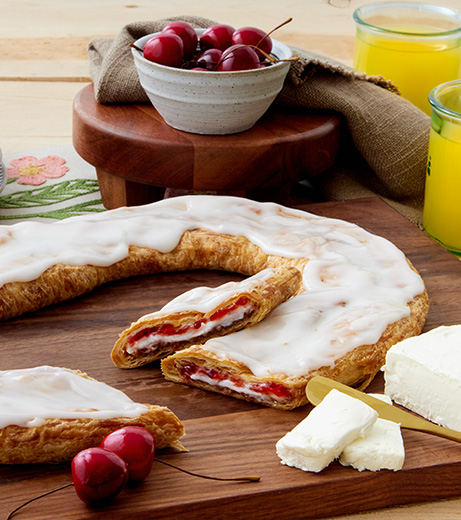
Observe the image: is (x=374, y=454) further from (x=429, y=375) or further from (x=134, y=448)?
(x=134, y=448)

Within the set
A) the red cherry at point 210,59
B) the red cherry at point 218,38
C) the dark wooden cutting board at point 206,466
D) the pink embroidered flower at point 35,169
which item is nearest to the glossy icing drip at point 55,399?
the dark wooden cutting board at point 206,466

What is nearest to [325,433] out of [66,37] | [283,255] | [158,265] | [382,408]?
[382,408]

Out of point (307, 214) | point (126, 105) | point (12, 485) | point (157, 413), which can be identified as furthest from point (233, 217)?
point (12, 485)

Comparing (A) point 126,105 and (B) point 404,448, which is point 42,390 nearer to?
(B) point 404,448

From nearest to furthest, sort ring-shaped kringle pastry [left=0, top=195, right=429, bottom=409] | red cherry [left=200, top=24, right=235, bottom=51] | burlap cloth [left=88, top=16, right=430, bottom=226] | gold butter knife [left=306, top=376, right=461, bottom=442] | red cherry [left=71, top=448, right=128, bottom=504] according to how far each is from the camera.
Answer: red cherry [left=71, top=448, right=128, bottom=504] < gold butter knife [left=306, top=376, right=461, bottom=442] < ring-shaped kringle pastry [left=0, top=195, right=429, bottom=409] < red cherry [left=200, top=24, right=235, bottom=51] < burlap cloth [left=88, top=16, right=430, bottom=226]

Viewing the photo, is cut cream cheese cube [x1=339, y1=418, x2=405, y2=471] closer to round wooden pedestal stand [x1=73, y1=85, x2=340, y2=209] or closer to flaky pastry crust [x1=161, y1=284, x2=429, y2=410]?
flaky pastry crust [x1=161, y1=284, x2=429, y2=410]

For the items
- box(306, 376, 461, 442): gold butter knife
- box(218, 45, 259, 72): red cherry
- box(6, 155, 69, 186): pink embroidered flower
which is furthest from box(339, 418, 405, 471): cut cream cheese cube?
A: box(6, 155, 69, 186): pink embroidered flower
